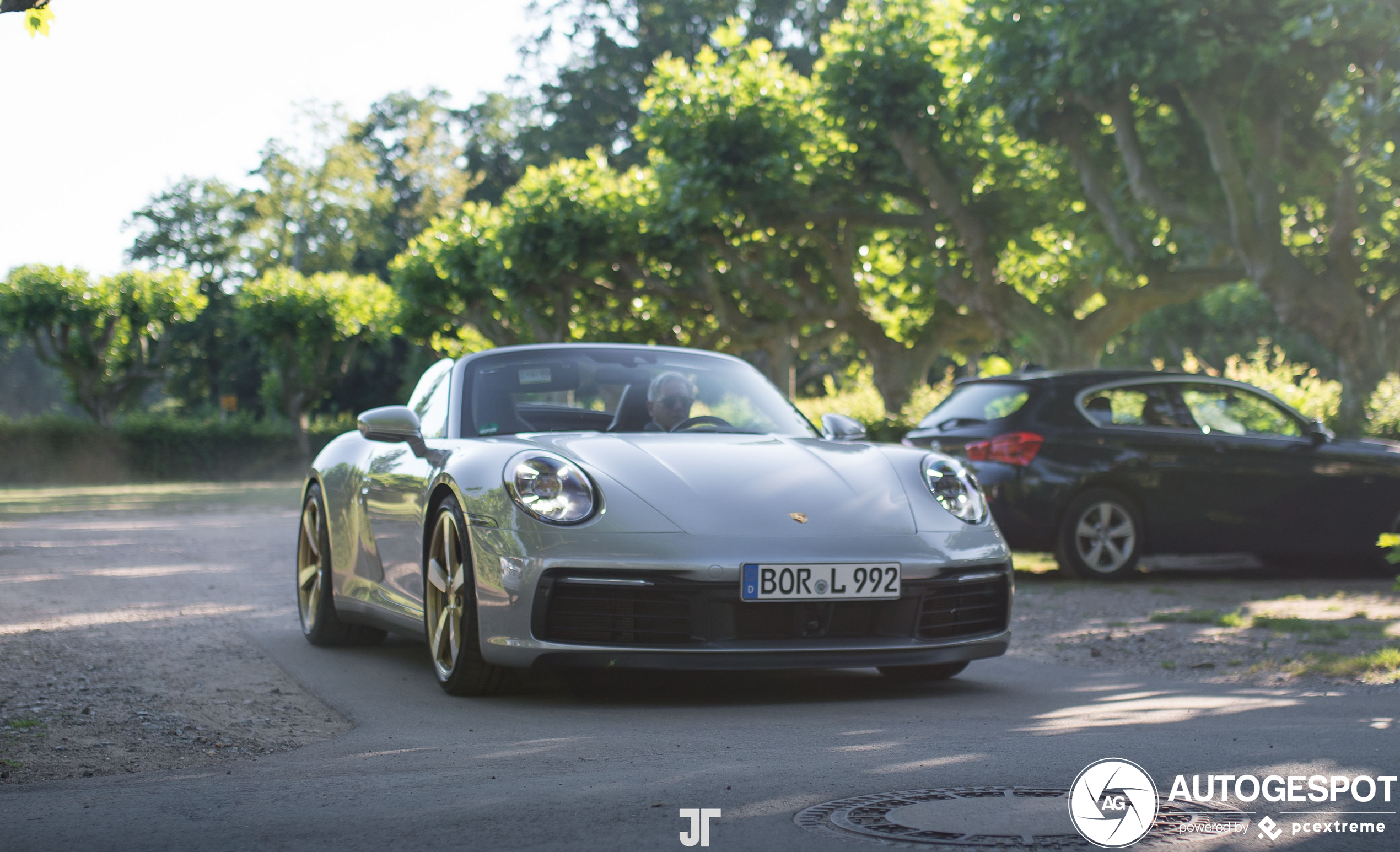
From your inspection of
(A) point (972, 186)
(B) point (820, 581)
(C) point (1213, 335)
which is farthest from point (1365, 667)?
(C) point (1213, 335)

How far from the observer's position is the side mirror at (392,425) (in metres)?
6.33

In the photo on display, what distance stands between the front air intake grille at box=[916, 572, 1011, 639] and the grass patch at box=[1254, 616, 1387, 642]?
2.61 meters

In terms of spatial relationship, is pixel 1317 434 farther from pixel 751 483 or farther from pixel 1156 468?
pixel 751 483

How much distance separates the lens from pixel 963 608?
18.4ft

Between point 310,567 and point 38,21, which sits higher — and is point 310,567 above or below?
below

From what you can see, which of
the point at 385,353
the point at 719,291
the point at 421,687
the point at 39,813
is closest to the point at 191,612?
the point at 421,687

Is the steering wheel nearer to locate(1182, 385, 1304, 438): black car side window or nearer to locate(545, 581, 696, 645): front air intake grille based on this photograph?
locate(545, 581, 696, 645): front air intake grille

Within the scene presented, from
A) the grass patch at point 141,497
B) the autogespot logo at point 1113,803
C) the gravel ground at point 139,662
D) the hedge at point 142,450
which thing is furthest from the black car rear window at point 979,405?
the hedge at point 142,450

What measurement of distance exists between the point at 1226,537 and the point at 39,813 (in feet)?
30.1

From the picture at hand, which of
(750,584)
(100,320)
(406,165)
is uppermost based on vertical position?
(406,165)

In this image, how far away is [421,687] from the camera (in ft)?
19.7

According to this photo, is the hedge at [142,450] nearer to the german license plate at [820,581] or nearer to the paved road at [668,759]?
the paved road at [668,759]

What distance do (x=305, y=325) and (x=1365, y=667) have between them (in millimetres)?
46934

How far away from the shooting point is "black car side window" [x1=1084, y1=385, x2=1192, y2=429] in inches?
432
